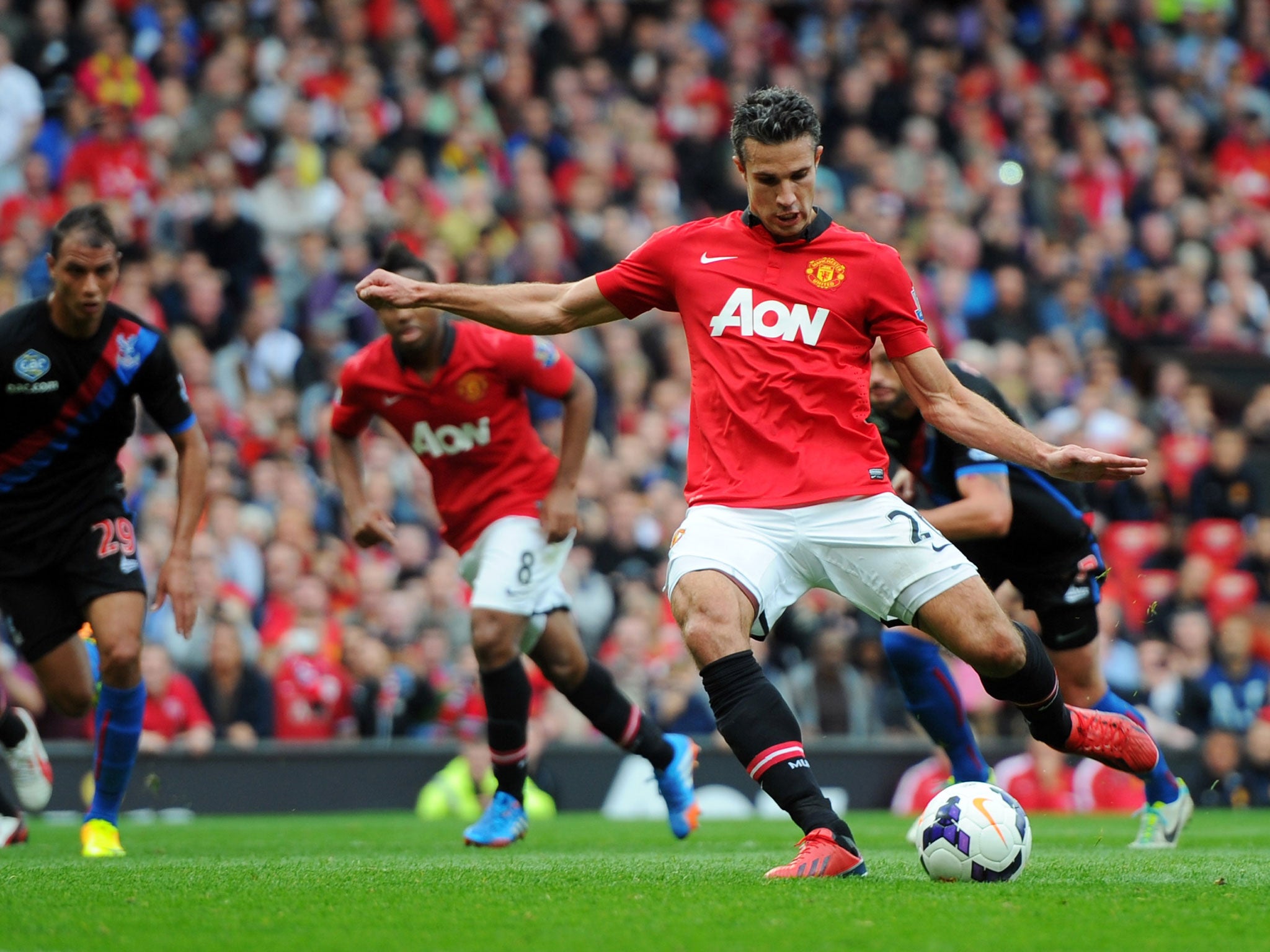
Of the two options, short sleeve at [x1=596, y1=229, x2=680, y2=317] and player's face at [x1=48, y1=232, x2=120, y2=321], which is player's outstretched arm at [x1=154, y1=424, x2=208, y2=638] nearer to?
player's face at [x1=48, y1=232, x2=120, y2=321]

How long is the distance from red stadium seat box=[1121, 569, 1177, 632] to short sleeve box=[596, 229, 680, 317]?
878 centimetres

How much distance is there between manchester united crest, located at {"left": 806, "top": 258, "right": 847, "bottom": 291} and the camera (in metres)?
5.84

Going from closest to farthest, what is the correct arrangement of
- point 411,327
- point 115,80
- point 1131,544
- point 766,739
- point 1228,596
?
point 766,739, point 411,327, point 1228,596, point 1131,544, point 115,80

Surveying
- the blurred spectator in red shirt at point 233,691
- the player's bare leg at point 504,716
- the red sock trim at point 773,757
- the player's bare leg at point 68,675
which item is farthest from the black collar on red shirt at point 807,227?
the blurred spectator in red shirt at point 233,691

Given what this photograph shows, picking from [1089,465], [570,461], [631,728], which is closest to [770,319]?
[1089,465]

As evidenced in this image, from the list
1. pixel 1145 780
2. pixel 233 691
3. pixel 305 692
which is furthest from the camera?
pixel 305 692

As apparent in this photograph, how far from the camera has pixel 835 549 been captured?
18.9 feet

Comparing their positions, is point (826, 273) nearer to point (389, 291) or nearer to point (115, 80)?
point (389, 291)

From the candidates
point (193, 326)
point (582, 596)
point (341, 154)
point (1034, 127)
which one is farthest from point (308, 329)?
point (1034, 127)

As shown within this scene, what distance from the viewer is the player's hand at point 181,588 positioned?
7.23 m

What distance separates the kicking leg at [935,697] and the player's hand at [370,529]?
2.45 metres

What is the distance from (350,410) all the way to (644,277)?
276 cm

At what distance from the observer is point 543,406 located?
14977 mm

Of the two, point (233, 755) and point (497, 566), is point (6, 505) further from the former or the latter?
point (233, 755)
